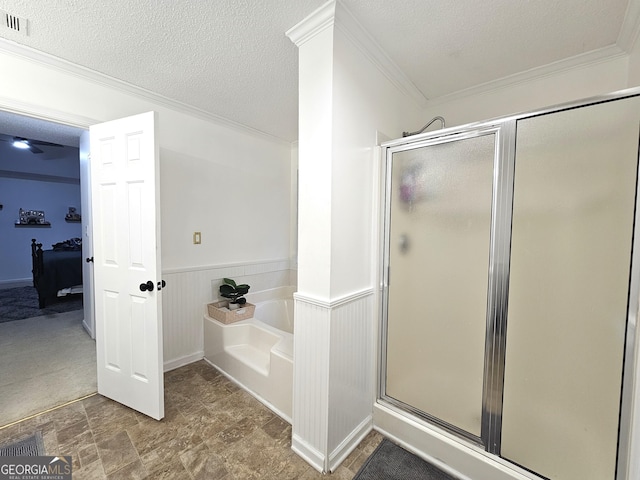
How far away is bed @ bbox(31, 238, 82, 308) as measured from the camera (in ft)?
13.1

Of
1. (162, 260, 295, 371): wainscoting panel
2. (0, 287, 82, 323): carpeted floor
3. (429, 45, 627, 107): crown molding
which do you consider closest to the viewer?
(429, 45, 627, 107): crown molding

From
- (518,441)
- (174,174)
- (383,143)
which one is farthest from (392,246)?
(174,174)

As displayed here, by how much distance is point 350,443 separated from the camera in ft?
5.13

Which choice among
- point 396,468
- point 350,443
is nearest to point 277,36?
point 350,443

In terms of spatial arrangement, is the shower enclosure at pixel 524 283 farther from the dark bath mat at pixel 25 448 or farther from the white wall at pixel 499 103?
the dark bath mat at pixel 25 448

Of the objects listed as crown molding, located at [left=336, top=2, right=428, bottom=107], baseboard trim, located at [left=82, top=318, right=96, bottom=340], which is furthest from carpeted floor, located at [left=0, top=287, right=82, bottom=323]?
crown molding, located at [left=336, top=2, right=428, bottom=107]

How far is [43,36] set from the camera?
1529 mm

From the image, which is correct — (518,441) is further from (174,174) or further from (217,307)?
(174,174)

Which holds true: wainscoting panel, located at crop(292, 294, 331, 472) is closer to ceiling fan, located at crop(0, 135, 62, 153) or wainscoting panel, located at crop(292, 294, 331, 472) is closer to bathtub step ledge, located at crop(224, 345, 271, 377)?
bathtub step ledge, located at crop(224, 345, 271, 377)

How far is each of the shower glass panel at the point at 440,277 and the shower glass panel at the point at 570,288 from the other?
0.48 ft

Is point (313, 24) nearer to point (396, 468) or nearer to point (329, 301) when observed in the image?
point (329, 301)

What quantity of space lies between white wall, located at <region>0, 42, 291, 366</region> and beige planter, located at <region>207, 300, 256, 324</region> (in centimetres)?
14

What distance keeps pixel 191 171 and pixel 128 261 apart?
42.2 inches

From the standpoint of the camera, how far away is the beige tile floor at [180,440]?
1.40 metres
